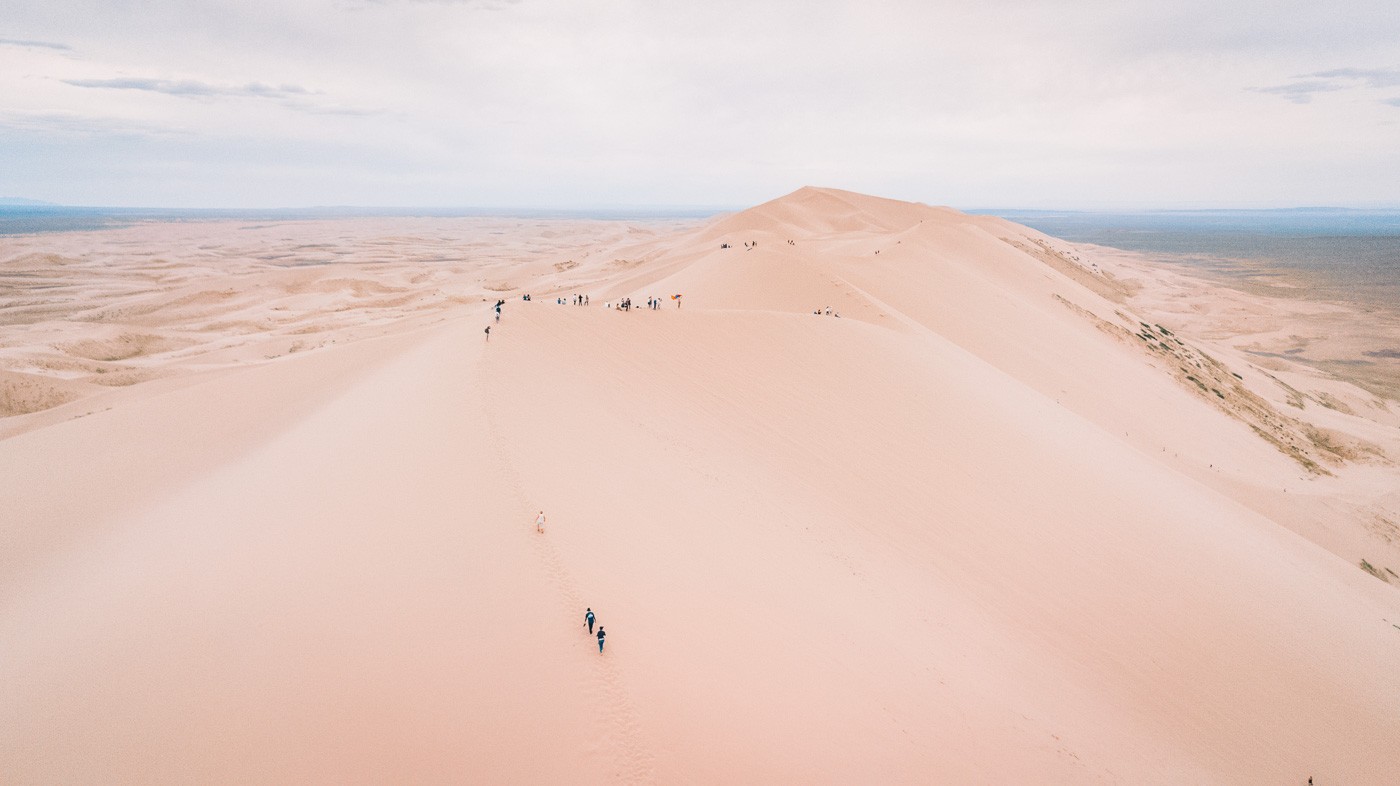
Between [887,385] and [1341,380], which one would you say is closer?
[887,385]

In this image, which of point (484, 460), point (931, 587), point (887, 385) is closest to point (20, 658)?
point (484, 460)

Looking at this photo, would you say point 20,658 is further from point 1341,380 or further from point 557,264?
point 557,264

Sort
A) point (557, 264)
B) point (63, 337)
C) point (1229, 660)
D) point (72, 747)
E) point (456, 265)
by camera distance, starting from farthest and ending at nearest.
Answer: point (456, 265) < point (557, 264) < point (63, 337) < point (1229, 660) < point (72, 747)

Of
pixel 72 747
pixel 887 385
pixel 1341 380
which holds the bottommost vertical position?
pixel 1341 380

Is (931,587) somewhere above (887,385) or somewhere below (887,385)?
below

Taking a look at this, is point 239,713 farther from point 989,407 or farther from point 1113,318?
point 1113,318

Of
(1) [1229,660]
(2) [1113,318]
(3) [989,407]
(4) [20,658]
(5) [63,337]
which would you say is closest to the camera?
(4) [20,658]

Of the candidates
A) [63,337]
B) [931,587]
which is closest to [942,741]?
[931,587]
